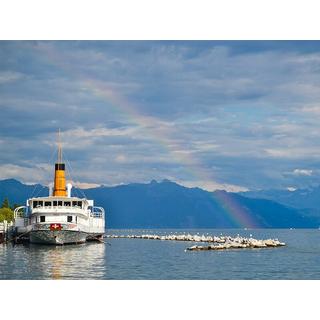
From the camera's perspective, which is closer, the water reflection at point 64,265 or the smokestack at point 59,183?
the water reflection at point 64,265

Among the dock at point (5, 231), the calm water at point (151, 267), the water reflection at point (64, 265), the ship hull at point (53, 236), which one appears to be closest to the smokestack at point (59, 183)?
the dock at point (5, 231)

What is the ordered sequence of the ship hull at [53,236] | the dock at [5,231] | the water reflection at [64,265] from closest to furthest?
the water reflection at [64,265] → the ship hull at [53,236] → the dock at [5,231]

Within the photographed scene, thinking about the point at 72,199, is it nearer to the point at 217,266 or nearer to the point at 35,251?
the point at 35,251

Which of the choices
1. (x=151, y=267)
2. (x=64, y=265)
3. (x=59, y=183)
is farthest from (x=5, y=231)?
(x=151, y=267)

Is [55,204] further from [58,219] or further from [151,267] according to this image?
[151,267]

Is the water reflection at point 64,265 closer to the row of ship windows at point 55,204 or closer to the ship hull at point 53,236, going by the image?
the ship hull at point 53,236

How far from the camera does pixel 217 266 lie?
36.9m

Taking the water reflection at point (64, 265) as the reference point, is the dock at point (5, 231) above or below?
above

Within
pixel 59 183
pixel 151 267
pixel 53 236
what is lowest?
pixel 151 267

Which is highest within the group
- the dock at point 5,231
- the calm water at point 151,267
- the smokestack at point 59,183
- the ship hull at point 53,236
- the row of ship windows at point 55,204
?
the smokestack at point 59,183
